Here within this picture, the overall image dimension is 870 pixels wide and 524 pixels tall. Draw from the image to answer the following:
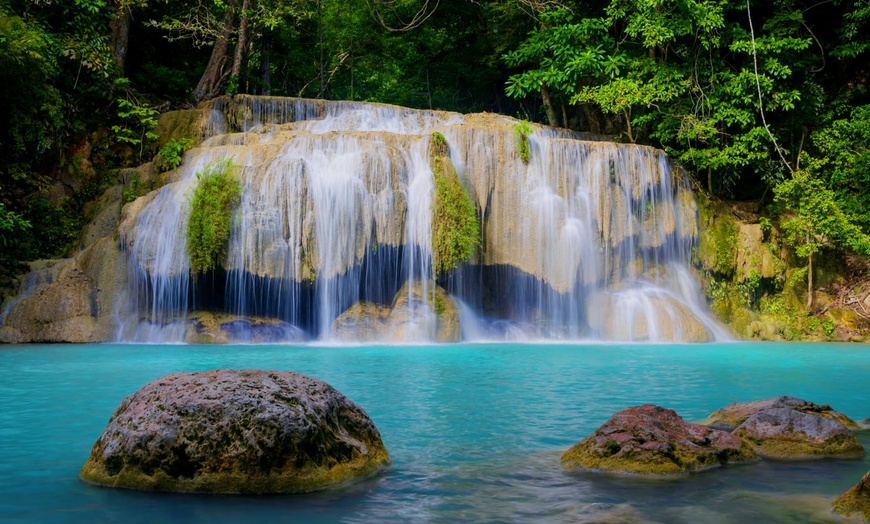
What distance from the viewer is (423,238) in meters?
17.0

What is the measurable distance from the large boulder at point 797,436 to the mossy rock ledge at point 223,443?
2.87m

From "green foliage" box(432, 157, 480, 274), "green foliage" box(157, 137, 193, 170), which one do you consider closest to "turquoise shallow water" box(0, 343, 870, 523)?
"green foliage" box(432, 157, 480, 274)

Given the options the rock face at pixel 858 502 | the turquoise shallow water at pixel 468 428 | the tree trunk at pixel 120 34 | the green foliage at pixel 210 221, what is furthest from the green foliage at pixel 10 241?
the rock face at pixel 858 502

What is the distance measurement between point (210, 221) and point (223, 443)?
1235 centimetres

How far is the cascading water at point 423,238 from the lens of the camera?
16.5m

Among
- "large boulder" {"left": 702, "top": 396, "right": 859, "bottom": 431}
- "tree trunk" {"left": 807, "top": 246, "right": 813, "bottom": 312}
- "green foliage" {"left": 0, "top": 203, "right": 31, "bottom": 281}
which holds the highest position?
"green foliage" {"left": 0, "top": 203, "right": 31, "bottom": 281}

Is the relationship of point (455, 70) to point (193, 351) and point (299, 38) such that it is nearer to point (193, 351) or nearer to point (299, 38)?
point (299, 38)

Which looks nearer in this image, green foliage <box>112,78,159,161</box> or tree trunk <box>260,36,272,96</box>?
green foliage <box>112,78,159,161</box>

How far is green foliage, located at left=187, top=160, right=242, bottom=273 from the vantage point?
16234 mm

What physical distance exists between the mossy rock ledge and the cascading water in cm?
1131

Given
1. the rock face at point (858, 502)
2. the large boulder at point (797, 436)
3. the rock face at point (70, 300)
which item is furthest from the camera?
the rock face at point (70, 300)

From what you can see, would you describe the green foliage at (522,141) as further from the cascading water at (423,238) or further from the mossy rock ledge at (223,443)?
the mossy rock ledge at (223,443)

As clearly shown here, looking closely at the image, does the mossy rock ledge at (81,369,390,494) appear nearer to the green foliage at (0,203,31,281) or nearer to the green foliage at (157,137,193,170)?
the green foliage at (0,203,31,281)

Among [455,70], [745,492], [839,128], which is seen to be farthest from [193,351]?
[455,70]
